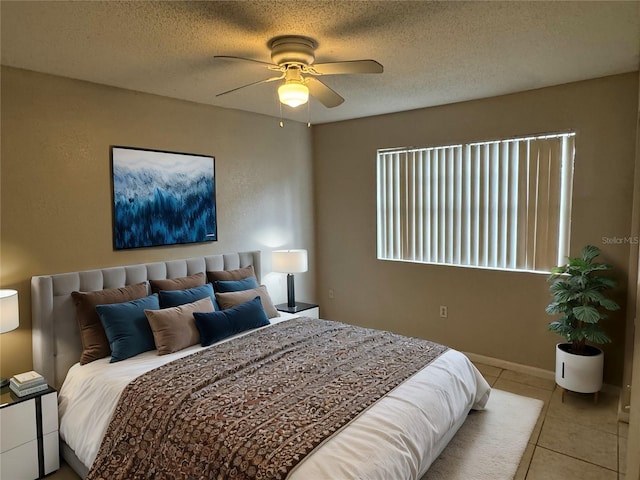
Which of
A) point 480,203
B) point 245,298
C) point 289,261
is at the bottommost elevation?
point 245,298

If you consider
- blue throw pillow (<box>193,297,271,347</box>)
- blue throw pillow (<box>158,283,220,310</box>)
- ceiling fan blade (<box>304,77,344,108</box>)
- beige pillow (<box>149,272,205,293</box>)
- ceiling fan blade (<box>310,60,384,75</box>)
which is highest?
ceiling fan blade (<box>310,60,384,75</box>)

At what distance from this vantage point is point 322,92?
2744mm

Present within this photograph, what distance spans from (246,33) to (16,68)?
5.66ft

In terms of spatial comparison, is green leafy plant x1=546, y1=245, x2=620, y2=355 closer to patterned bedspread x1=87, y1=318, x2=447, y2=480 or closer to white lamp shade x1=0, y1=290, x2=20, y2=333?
patterned bedspread x1=87, y1=318, x2=447, y2=480

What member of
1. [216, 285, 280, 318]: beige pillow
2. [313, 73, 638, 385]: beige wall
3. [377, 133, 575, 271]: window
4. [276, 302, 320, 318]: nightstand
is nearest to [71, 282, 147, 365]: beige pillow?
[216, 285, 280, 318]: beige pillow

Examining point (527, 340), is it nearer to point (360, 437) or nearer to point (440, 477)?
point (440, 477)

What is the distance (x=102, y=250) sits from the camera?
3357 mm

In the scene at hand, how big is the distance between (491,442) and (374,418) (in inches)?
49.1

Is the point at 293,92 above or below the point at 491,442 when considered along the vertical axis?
A: above

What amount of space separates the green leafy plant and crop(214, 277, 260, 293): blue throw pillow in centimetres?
259

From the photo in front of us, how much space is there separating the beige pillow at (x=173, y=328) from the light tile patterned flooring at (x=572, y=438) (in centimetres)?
236

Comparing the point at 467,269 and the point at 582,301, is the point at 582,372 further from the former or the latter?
the point at 467,269

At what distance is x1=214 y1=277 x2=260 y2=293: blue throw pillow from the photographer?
3.77 metres

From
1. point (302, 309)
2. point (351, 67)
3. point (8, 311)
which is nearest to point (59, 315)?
point (8, 311)
